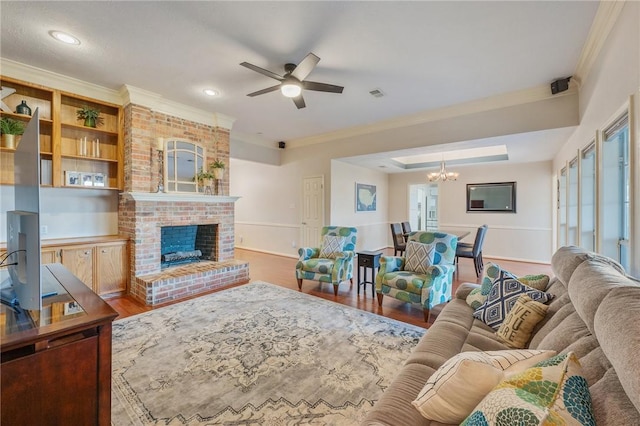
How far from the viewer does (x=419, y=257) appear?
11.1 ft

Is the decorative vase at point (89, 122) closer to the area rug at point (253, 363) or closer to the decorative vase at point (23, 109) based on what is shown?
the decorative vase at point (23, 109)

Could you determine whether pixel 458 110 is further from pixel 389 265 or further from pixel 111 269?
pixel 111 269

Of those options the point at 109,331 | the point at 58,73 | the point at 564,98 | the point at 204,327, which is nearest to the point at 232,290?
the point at 204,327

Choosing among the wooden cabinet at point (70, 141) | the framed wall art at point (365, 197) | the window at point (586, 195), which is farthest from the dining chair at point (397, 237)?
the wooden cabinet at point (70, 141)

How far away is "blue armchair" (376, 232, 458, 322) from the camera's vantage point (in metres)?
2.97

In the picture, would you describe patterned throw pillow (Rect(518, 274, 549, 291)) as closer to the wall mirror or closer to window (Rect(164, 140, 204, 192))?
window (Rect(164, 140, 204, 192))

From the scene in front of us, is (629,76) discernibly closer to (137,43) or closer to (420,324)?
(420,324)

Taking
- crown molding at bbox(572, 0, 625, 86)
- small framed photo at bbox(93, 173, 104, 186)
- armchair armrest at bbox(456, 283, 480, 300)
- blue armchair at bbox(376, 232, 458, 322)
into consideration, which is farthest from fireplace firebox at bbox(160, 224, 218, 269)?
crown molding at bbox(572, 0, 625, 86)

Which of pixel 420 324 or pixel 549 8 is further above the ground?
pixel 549 8

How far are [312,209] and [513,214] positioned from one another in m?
4.72

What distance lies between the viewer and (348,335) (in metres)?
2.69

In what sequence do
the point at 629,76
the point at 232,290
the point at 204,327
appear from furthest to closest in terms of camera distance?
1. the point at 232,290
2. the point at 204,327
3. the point at 629,76

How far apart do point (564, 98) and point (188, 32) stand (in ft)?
14.1

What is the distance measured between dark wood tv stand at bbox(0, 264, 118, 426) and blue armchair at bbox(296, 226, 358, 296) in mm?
2806
